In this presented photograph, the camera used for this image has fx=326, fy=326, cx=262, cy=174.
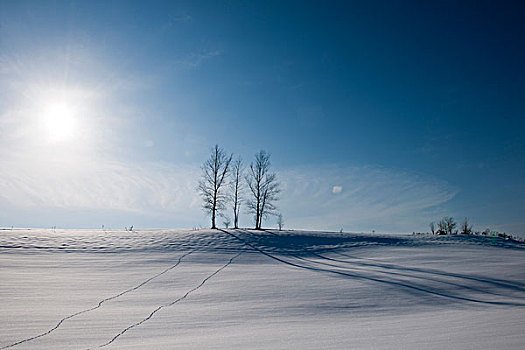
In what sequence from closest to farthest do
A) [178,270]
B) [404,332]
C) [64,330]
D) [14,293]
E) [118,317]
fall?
[404,332]
[64,330]
[118,317]
[14,293]
[178,270]

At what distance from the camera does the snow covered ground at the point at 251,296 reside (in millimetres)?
5266

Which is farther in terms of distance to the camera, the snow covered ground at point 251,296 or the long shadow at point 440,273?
the long shadow at point 440,273

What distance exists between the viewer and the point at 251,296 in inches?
356

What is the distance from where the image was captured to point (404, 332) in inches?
215

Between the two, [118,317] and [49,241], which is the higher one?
[49,241]

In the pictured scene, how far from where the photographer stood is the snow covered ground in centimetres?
527

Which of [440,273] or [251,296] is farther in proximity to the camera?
[440,273]

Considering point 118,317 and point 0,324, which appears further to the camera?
point 118,317

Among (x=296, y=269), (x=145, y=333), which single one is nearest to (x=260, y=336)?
(x=145, y=333)

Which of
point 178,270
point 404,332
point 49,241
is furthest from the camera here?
point 49,241

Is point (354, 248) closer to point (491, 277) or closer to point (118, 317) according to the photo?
point (491, 277)

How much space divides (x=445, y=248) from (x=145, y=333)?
18811mm

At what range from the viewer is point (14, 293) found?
28.2 feet

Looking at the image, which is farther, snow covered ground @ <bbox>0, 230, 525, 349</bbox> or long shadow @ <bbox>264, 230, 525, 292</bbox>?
long shadow @ <bbox>264, 230, 525, 292</bbox>
